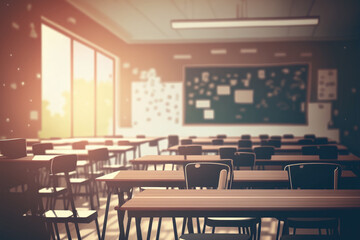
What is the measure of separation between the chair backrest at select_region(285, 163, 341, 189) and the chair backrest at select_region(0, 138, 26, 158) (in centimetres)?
292

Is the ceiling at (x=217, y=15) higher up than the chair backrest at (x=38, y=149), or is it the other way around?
the ceiling at (x=217, y=15)

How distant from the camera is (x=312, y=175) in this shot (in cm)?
288

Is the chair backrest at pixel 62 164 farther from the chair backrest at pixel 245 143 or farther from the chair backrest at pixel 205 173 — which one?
the chair backrest at pixel 245 143

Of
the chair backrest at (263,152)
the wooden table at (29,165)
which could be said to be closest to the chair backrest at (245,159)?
the chair backrest at (263,152)

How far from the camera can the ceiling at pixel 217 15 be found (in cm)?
823

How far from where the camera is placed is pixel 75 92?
874 cm

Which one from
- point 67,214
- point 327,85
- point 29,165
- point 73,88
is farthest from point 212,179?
point 327,85

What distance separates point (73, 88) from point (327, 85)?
7029 mm

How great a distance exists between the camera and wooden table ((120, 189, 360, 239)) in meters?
1.95

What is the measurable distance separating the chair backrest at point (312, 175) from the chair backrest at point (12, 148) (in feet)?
9.57

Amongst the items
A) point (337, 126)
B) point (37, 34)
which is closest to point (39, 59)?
point (37, 34)

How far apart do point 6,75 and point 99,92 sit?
477 centimetres

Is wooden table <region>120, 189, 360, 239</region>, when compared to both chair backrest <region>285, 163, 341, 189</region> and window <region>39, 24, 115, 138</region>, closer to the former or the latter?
chair backrest <region>285, 163, 341, 189</region>

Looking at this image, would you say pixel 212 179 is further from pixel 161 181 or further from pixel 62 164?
pixel 62 164
